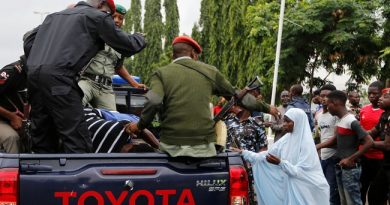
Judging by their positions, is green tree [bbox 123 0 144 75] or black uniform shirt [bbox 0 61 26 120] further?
green tree [bbox 123 0 144 75]

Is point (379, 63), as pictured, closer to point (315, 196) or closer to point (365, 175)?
point (365, 175)

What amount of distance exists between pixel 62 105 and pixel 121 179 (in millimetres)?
728

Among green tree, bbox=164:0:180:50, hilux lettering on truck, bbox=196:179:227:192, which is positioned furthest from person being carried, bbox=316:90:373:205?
green tree, bbox=164:0:180:50

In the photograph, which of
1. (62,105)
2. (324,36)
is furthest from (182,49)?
(324,36)

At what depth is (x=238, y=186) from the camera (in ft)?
13.4

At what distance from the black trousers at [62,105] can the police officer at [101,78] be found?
1.08 meters

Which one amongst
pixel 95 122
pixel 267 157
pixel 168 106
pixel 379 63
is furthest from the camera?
pixel 379 63

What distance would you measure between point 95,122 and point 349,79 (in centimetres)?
1604

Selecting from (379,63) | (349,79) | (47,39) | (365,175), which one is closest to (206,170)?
(47,39)

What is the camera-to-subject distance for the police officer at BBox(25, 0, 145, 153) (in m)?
4.22

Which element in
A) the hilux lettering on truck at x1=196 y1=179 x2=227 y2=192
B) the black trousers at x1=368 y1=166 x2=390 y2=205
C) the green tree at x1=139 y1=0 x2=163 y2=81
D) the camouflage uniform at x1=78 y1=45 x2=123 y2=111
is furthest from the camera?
the green tree at x1=139 y1=0 x2=163 y2=81

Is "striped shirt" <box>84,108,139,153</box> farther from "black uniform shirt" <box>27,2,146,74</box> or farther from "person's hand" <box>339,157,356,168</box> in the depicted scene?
"person's hand" <box>339,157,356,168</box>

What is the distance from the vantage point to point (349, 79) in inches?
778

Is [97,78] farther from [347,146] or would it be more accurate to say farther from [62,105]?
[347,146]
